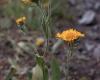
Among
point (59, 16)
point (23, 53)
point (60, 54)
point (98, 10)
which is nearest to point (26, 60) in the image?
point (23, 53)

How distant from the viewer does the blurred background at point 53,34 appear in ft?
11.8

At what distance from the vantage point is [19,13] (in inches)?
173

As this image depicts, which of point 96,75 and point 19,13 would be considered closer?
point 96,75

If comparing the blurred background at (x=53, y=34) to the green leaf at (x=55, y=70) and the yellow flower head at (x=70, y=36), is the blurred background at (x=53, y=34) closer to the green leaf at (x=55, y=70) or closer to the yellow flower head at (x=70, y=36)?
the green leaf at (x=55, y=70)

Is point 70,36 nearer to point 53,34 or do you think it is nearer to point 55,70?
point 55,70

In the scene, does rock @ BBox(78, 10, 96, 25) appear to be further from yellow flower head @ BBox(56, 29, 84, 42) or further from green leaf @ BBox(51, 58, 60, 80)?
yellow flower head @ BBox(56, 29, 84, 42)

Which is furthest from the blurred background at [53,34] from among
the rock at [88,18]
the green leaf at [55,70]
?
the green leaf at [55,70]

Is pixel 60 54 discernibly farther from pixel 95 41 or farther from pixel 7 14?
pixel 7 14

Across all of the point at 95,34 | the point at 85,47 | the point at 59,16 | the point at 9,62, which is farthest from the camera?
the point at 59,16

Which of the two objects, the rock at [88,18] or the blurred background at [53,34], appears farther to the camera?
the rock at [88,18]

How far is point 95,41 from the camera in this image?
4035 mm

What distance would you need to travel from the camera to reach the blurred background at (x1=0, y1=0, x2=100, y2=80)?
359 cm

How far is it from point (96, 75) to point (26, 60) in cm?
75

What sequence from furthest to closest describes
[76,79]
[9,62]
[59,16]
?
[59,16] < [9,62] < [76,79]
